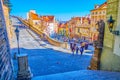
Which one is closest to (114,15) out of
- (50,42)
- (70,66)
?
(70,66)

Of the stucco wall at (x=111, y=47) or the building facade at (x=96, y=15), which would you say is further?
the building facade at (x=96, y=15)

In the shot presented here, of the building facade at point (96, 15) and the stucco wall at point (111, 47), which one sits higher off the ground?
the building facade at point (96, 15)

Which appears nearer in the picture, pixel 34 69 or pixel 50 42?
pixel 34 69

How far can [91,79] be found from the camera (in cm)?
684

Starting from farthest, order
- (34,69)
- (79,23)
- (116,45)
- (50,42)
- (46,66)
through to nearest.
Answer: (79,23) < (50,42) < (46,66) < (34,69) < (116,45)

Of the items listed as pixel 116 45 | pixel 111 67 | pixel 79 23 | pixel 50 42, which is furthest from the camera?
pixel 79 23

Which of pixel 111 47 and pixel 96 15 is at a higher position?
pixel 96 15

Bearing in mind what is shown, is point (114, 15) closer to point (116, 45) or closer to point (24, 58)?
point (116, 45)

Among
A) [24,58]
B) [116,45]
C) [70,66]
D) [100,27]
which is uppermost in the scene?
[100,27]

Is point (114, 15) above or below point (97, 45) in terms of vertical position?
above

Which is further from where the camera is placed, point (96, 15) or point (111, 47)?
point (96, 15)

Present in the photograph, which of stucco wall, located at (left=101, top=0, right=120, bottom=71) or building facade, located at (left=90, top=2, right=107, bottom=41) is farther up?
building facade, located at (left=90, top=2, right=107, bottom=41)

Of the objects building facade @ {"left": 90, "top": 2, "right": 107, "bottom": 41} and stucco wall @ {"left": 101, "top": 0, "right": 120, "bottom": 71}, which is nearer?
stucco wall @ {"left": 101, "top": 0, "right": 120, "bottom": 71}

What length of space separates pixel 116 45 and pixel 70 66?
15.4ft
